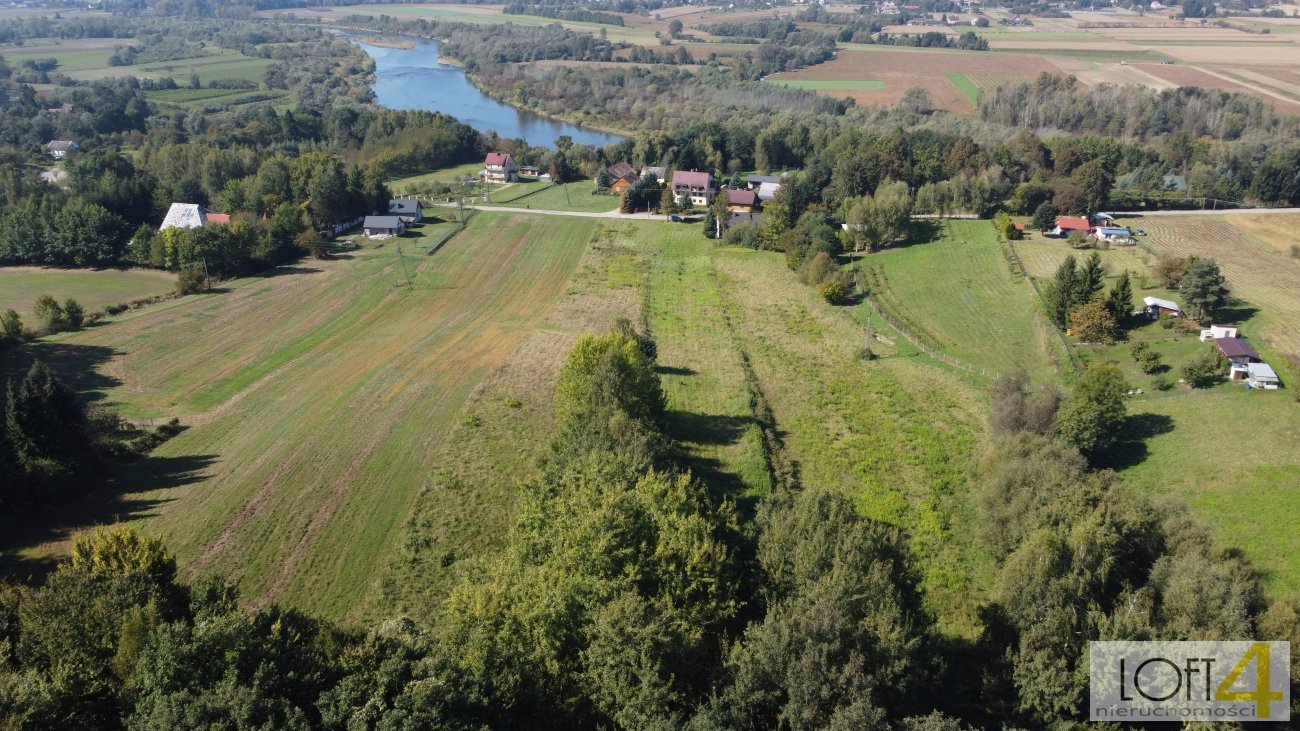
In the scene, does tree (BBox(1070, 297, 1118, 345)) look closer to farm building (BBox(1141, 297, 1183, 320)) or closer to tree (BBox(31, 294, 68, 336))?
farm building (BBox(1141, 297, 1183, 320))

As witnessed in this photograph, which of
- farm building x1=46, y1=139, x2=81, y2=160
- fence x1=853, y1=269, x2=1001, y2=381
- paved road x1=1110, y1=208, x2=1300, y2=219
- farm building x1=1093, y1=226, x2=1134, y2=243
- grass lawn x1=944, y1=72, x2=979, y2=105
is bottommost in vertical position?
fence x1=853, y1=269, x2=1001, y2=381

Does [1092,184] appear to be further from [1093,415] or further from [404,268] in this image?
[404,268]

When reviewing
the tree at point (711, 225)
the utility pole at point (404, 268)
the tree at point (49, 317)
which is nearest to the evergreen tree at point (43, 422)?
the tree at point (49, 317)

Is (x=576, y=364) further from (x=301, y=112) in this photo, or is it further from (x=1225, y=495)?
(x=301, y=112)

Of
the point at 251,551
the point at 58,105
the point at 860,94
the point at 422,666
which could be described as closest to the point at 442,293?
the point at 251,551

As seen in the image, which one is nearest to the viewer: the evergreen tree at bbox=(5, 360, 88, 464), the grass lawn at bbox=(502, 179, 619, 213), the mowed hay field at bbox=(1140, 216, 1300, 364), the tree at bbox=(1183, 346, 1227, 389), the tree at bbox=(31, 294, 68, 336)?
the evergreen tree at bbox=(5, 360, 88, 464)

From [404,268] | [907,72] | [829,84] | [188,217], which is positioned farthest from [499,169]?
[907,72]

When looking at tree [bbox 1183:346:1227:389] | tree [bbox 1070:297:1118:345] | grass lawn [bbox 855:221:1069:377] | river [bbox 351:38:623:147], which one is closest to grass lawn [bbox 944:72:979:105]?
Answer: river [bbox 351:38:623:147]
